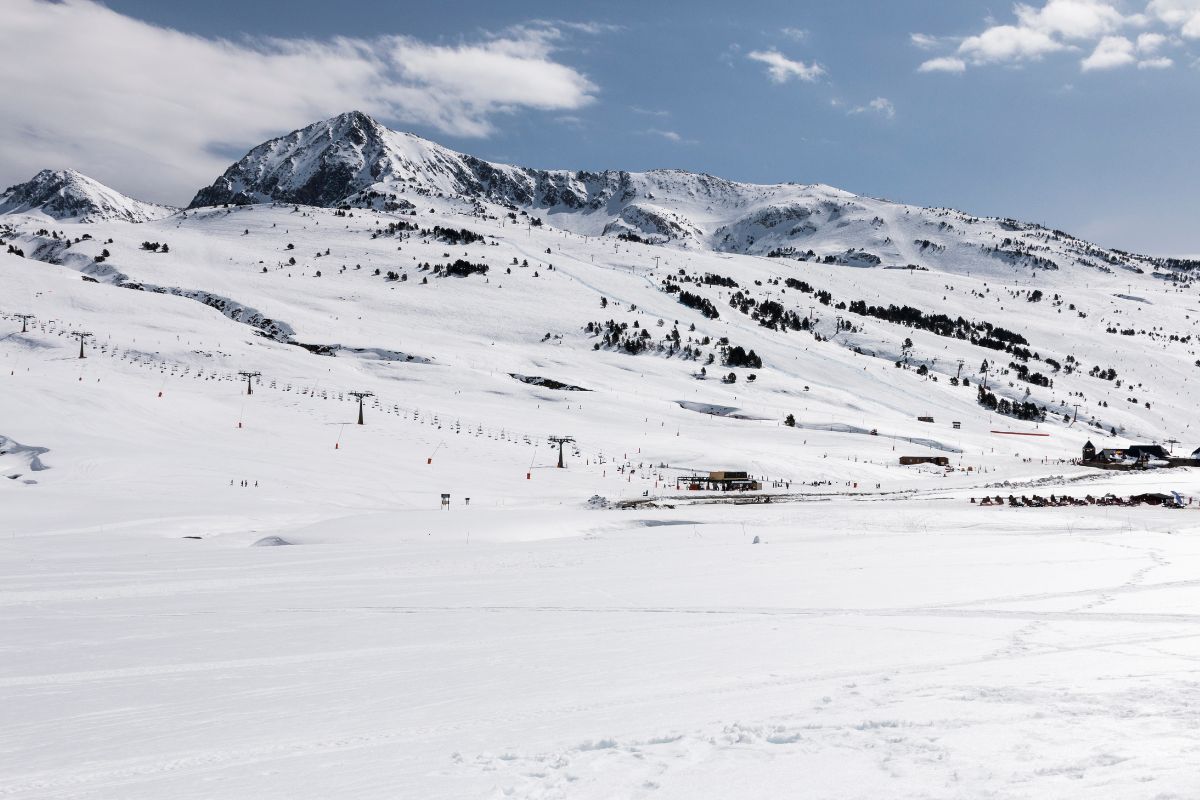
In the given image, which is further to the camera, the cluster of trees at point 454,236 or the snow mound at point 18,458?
the cluster of trees at point 454,236

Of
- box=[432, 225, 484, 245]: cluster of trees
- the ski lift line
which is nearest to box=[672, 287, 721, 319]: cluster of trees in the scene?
box=[432, 225, 484, 245]: cluster of trees

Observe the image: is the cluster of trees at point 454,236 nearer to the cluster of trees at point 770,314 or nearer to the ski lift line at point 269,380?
the cluster of trees at point 770,314

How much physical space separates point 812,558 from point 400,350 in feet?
224

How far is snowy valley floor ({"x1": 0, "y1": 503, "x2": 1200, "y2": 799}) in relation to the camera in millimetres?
4473

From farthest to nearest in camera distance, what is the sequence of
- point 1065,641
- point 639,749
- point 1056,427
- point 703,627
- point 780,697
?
point 1056,427 < point 703,627 < point 1065,641 < point 780,697 < point 639,749

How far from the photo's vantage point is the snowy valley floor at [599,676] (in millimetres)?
4473

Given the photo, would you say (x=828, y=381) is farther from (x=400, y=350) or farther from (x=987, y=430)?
(x=400, y=350)

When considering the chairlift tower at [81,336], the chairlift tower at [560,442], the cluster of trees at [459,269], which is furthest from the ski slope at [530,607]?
the cluster of trees at [459,269]

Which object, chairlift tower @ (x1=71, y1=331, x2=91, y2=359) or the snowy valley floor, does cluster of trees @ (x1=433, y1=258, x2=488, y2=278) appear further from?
the snowy valley floor

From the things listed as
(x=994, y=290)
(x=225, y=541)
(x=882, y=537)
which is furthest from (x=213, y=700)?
(x=994, y=290)

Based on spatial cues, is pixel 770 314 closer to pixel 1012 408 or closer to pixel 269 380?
pixel 1012 408

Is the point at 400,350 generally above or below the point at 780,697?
above

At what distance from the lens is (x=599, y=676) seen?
663 centimetres

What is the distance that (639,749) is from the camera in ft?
16.0
